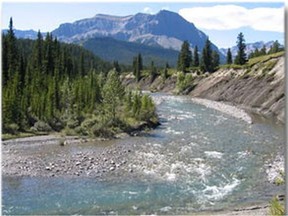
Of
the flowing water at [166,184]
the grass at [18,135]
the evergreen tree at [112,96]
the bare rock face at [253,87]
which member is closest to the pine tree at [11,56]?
the evergreen tree at [112,96]

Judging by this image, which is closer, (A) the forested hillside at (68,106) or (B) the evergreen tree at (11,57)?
(A) the forested hillside at (68,106)

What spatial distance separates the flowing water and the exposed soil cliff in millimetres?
19505

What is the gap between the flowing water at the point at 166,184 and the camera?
22.4 meters

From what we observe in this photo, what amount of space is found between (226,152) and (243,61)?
7436 centimetres

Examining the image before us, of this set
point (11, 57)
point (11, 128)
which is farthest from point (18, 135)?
point (11, 57)

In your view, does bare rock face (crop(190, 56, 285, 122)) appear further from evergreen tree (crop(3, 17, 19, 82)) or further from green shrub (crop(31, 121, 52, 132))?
evergreen tree (crop(3, 17, 19, 82))

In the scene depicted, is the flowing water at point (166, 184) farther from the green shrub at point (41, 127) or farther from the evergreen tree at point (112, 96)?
the green shrub at point (41, 127)

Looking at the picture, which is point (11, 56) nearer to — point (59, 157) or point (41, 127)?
point (41, 127)

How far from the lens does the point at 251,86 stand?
258 ft

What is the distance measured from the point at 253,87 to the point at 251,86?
1150mm

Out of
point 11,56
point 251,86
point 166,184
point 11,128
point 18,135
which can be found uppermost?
point 11,56

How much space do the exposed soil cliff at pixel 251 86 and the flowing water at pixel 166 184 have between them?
19.5 meters

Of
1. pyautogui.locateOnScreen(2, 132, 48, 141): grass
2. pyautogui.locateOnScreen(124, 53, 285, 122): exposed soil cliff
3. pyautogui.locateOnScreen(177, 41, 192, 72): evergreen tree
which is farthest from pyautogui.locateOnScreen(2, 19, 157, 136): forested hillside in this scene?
pyautogui.locateOnScreen(177, 41, 192, 72): evergreen tree

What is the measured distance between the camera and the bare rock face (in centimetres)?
6556
